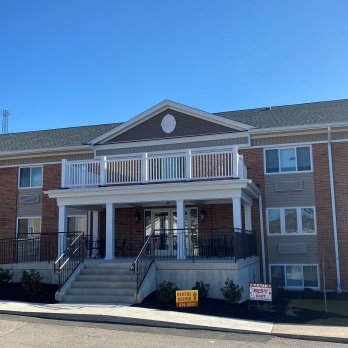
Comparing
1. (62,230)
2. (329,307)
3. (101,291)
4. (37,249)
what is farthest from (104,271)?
(329,307)

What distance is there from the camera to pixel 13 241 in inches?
714

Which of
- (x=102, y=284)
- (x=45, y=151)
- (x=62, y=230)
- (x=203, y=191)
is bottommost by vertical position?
(x=102, y=284)

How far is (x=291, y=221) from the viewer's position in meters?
17.0

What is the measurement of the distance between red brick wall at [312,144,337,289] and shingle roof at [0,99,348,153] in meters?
1.37

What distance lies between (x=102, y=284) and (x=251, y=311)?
14.2 feet

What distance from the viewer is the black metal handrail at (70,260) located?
1343cm

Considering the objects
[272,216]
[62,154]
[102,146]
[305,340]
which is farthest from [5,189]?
[305,340]

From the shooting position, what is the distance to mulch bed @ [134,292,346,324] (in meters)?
10.9

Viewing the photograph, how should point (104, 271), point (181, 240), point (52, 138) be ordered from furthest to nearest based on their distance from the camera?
point (52, 138)
point (181, 240)
point (104, 271)

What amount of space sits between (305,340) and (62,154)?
46.1 feet

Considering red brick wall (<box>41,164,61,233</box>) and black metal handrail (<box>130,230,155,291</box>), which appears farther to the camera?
red brick wall (<box>41,164,61,233</box>)

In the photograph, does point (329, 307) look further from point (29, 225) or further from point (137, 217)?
point (29, 225)

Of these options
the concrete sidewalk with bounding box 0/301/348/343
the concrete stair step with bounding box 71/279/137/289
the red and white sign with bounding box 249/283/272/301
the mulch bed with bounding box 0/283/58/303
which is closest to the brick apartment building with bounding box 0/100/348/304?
the concrete stair step with bounding box 71/279/137/289

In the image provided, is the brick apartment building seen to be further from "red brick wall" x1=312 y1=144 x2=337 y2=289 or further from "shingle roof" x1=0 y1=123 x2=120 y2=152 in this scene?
"shingle roof" x1=0 y1=123 x2=120 y2=152
